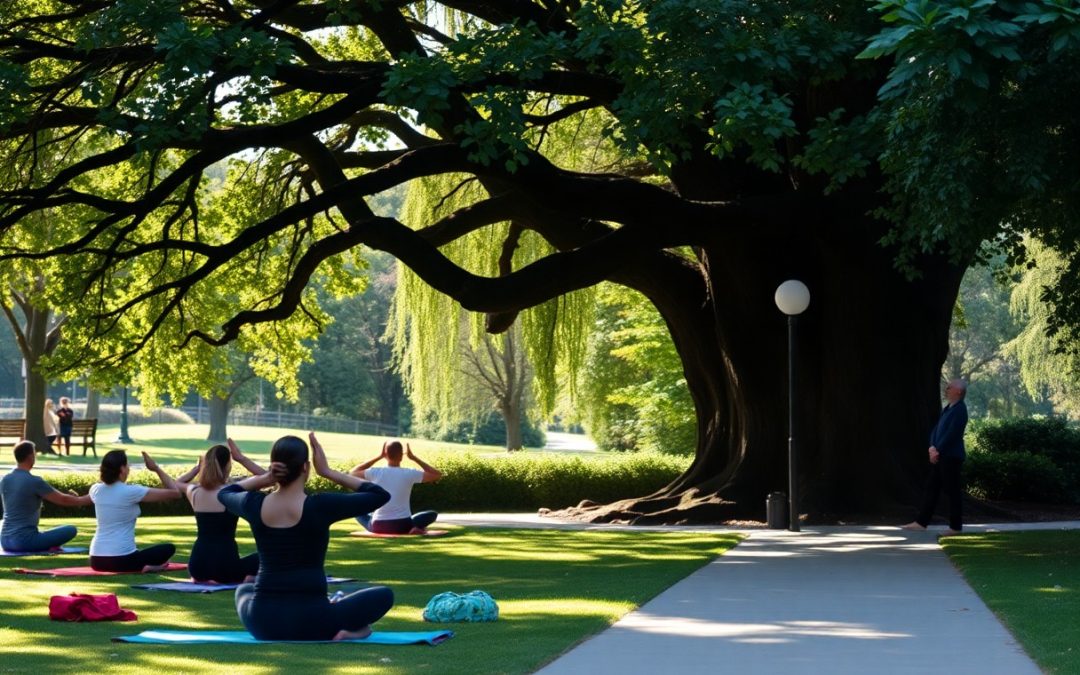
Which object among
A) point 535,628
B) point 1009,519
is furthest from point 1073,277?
point 535,628

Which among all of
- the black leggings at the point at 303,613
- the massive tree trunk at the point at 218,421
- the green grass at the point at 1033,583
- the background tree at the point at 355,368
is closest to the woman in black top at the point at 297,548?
the black leggings at the point at 303,613

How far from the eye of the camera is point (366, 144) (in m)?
26.7

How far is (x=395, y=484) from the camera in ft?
62.8

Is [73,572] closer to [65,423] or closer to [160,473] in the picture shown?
[160,473]

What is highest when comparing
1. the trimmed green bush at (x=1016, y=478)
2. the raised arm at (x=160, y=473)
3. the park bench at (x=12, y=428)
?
the park bench at (x=12, y=428)

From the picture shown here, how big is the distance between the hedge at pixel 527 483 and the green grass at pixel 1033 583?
10.3 meters

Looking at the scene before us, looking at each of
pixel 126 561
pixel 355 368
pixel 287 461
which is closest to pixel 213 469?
pixel 126 561

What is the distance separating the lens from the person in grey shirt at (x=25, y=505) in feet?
53.0

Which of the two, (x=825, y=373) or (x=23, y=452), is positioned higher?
(x=825, y=373)

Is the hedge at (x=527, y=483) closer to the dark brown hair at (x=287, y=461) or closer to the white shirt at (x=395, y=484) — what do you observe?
the white shirt at (x=395, y=484)

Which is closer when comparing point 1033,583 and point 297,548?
point 297,548

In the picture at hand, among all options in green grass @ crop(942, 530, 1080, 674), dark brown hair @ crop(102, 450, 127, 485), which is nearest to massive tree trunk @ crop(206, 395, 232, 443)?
green grass @ crop(942, 530, 1080, 674)

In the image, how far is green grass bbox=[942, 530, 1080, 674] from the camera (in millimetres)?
9352

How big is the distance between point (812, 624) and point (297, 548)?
3959 mm
